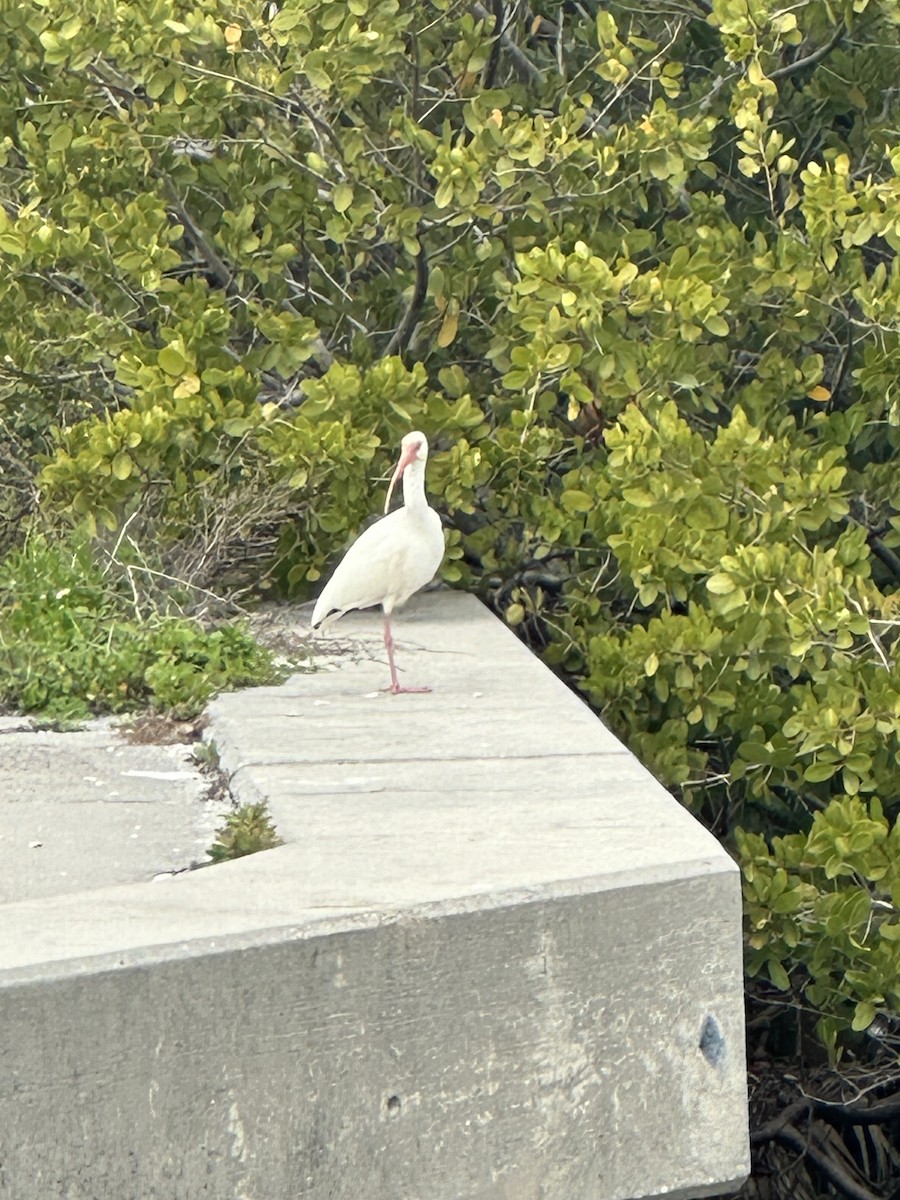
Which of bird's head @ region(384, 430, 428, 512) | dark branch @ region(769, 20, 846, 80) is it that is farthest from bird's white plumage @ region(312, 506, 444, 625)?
dark branch @ region(769, 20, 846, 80)

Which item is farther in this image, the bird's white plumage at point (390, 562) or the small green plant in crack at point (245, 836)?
the bird's white plumage at point (390, 562)

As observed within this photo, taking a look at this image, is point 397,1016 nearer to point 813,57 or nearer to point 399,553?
point 399,553

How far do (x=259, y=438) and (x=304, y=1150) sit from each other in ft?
8.32

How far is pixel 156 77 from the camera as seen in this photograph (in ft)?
17.1

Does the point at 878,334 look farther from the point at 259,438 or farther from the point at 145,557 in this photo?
the point at 145,557

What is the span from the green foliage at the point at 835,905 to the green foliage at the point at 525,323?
7cm

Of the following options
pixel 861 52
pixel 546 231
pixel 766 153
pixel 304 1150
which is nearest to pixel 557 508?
pixel 546 231

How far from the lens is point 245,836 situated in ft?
12.5

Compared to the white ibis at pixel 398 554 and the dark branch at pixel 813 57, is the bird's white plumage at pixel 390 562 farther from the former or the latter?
the dark branch at pixel 813 57

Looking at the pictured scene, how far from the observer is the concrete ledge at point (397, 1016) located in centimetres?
311

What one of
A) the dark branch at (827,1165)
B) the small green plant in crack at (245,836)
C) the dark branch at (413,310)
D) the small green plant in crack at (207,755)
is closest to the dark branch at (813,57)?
the dark branch at (413,310)

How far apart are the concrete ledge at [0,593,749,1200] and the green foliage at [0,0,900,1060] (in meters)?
1.10

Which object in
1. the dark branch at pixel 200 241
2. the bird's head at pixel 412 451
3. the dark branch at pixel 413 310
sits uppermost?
the dark branch at pixel 200 241

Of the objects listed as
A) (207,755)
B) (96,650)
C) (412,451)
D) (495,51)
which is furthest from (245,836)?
(495,51)
